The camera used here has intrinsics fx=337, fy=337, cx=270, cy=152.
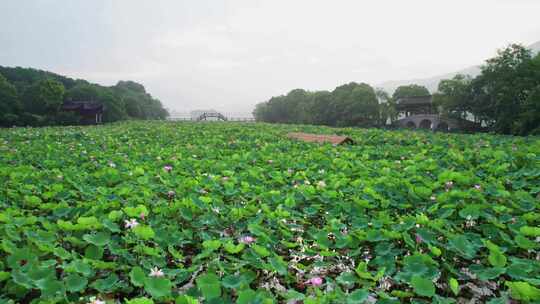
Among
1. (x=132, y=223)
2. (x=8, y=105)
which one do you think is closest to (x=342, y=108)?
(x=8, y=105)

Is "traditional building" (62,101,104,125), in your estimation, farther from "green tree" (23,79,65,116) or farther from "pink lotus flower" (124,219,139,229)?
"pink lotus flower" (124,219,139,229)

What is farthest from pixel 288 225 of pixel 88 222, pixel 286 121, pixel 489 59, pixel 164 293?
pixel 286 121

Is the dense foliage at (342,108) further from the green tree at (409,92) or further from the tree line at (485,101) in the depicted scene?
the green tree at (409,92)

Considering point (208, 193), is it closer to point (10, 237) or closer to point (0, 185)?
point (10, 237)

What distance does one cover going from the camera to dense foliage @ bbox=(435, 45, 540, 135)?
76.9 ft

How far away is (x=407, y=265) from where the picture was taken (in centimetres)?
209

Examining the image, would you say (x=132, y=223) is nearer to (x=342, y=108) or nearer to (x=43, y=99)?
(x=342, y=108)

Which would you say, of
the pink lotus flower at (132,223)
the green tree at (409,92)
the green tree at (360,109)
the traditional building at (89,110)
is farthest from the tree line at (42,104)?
the green tree at (409,92)

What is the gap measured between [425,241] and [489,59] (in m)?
35.4

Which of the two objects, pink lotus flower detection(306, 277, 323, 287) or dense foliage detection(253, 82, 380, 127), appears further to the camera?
dense foliage detection(253, 82, 380, 127)

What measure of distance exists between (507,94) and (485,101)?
336 centimetres

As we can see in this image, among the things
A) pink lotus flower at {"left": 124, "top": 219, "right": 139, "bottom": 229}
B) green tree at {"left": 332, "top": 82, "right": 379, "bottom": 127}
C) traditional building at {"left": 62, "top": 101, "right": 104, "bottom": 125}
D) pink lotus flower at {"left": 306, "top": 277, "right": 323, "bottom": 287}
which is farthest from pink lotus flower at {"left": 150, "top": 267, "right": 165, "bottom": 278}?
traditional building at {"left": 62, "top": 101, "right": 104, "bottom": 125}

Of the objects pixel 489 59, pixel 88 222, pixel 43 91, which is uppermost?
pixel 489 59

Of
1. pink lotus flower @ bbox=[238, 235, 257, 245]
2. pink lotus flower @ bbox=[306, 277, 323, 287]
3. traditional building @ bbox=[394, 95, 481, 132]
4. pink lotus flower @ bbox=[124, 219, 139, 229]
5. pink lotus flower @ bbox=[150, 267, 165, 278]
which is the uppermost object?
traditional building @ bbox=[394, 95, 481, 132]
